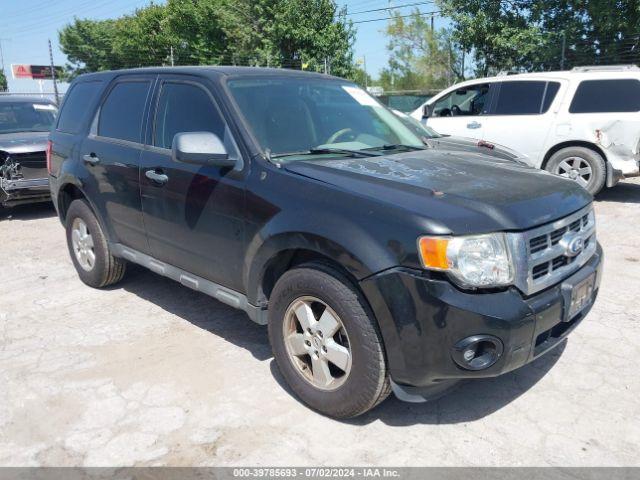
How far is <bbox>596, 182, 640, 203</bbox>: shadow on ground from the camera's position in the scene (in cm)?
896

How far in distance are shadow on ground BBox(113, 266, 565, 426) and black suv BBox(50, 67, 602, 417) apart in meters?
0.35

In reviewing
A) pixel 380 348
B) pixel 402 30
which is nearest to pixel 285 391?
pixel 380 348

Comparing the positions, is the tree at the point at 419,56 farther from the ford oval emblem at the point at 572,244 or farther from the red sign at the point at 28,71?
the red sign at the point at 28,71

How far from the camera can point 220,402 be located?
10.9ft

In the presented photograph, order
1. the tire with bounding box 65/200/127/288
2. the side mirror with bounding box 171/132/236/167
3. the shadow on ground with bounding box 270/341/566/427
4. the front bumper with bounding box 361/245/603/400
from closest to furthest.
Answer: the front bumper with bounding box 361/245/603/400 < the shadow on ground with bounding box 270/341/566/427 < the side mirror with bounding box 171/132/236/167 < the tire with bounding box 65/200/127/288

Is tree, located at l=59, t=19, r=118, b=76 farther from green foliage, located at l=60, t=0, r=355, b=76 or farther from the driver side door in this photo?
the driver side door

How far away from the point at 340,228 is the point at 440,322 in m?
0.67

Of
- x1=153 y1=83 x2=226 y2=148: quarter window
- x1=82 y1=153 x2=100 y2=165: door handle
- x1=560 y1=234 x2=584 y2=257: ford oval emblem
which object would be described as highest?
x1=153 y1=83 x2=226 y2=148: quarter window

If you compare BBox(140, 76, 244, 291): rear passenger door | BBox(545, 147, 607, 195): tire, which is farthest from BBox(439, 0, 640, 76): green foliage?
BBox(140, 76, 244, 291): rear passenger door

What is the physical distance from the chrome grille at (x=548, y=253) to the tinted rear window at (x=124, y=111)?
294 cm

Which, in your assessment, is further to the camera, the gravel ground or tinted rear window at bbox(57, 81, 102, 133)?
tinted rear window at bbox(57, 81, 102, 133)

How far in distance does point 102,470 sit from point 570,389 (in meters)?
2.65

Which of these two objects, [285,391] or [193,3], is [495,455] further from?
[193,3]

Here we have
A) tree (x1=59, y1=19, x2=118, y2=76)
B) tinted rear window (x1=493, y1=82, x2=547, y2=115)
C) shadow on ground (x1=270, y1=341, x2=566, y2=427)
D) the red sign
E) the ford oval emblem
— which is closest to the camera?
the ford oval emblem
